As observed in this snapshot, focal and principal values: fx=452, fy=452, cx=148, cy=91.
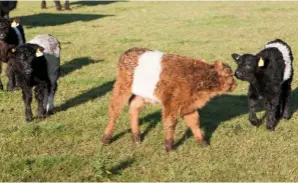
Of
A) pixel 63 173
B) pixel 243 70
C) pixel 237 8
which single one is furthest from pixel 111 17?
pixel 63 173

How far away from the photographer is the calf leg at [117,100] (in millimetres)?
7273

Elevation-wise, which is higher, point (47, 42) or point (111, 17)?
point (47, 42)

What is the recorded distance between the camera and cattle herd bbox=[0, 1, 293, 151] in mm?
6930

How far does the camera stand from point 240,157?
7070 mm

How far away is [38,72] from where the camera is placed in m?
8.75

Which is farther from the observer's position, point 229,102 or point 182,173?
point 229,102

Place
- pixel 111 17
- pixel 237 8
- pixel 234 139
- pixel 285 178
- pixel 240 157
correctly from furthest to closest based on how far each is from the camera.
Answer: pixel 237 8, pixel 111 17, pixel 234 139, pixel 240 157, pixel 285 178

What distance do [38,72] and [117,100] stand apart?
218 centimetres

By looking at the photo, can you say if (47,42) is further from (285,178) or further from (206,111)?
(285,178)

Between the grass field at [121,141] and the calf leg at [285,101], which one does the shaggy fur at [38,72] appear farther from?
the calf leg at [285,101]

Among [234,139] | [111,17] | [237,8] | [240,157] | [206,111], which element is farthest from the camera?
[237,8]

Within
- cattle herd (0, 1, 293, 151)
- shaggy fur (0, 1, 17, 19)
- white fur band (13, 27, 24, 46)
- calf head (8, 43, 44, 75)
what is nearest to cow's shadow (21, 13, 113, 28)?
shaggy fur (0, 1, 17, 19)

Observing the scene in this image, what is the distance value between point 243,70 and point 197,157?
2.12 metres

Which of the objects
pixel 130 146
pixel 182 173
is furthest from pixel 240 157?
pixel 130 146
